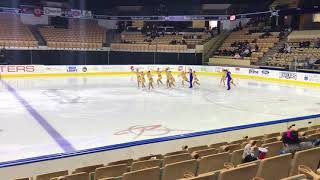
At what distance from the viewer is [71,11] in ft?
109

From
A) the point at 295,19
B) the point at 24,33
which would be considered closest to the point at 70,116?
the point at 24,33

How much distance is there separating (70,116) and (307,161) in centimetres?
844

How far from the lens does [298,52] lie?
25.5 m

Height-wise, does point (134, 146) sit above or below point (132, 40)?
below

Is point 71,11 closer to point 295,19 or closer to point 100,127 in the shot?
point 295,19

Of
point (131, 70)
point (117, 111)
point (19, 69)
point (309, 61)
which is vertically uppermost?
point (309, 61)

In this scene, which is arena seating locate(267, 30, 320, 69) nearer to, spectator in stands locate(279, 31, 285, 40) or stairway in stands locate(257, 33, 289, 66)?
stairway in stands locate(257, 33, 289, 66)

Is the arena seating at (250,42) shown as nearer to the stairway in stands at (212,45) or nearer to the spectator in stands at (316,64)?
the stairway in stands at (212,45)

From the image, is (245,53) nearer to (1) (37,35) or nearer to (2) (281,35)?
(2) (281,35)

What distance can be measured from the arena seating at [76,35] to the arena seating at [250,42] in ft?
35.6

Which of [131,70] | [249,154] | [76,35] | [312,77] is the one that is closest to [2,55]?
[131,70]

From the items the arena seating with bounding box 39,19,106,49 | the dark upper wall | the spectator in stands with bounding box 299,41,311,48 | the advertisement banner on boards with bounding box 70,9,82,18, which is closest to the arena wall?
the spectator in stands with bounding box 299,41,311,48

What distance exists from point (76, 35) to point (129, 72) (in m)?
9.96

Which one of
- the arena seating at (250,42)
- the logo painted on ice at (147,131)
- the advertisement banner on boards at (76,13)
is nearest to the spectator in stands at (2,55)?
the advertisement banner on boards at (76,13)
